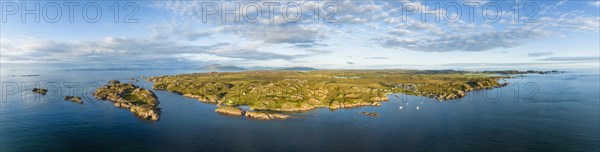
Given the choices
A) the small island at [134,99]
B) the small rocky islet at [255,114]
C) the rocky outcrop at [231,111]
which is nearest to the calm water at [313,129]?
the small island at [134,99]

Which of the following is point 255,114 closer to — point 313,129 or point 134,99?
point 313,129

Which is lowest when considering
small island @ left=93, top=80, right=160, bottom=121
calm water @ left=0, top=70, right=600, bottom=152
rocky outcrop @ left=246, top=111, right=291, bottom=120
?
calm water @ left=0, top=70, right=600, bottom=152

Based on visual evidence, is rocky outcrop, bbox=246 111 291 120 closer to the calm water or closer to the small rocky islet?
the small rocky islet

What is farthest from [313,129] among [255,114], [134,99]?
[134,99]

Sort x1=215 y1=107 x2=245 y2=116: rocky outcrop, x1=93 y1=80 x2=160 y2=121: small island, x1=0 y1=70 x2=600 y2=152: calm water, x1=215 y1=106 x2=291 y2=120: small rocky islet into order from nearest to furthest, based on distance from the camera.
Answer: x1=0 y1=70 x2=600 y2=152: calm water
x1=215 y1=106 x2=291 y2=120: small rocky islet
x1=93 y1=80 x2=160 y2=121: small island
x1=215 y1=107 x2=245 y2=116: rocky outcrop

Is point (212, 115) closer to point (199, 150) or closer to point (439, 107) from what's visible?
point (199, 150)

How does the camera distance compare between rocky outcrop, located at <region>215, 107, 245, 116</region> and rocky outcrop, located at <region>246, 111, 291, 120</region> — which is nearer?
rocky outcrop, located at <region>246, 111, 291, 120</region>

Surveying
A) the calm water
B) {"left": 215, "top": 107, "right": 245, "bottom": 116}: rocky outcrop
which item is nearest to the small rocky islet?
{"left": 215, "top": 107, "right": 245, "bottom": 116}: rocky outcrop
